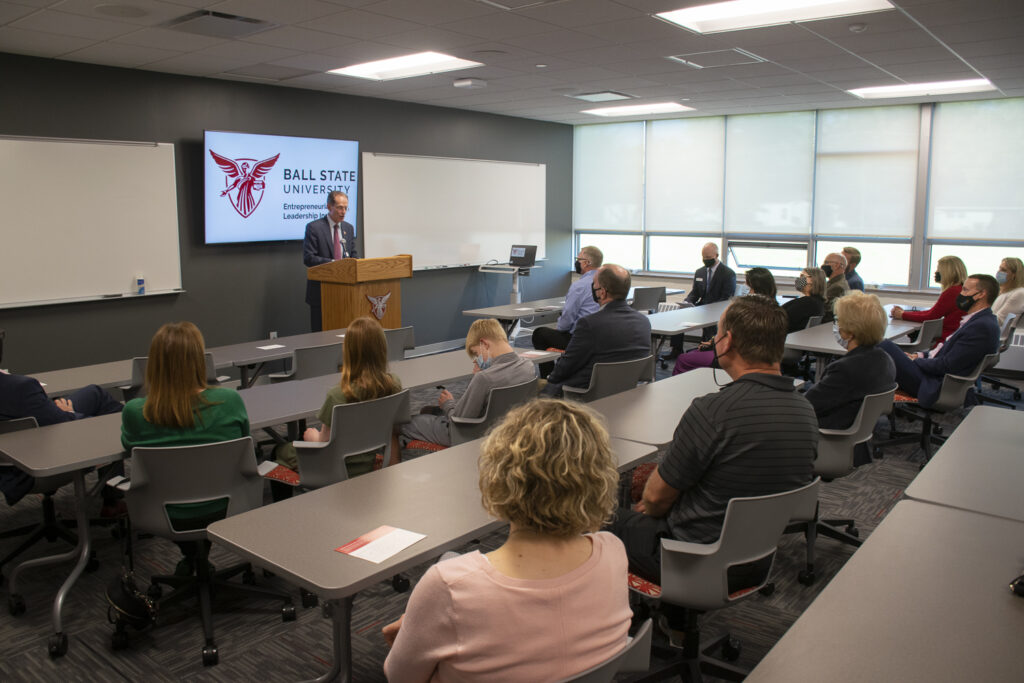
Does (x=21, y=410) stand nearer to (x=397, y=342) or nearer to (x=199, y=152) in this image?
(x=397, y=342)

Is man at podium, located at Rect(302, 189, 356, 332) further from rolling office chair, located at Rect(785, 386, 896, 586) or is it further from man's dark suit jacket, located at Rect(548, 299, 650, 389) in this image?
rolling office chair, located at Rect(785, 386, 896, 586)

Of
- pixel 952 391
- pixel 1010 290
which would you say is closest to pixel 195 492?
pixel 952 391

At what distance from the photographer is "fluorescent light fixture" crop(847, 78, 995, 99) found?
291 inches

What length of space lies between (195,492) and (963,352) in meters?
4.79

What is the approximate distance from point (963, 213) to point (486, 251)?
5773mm

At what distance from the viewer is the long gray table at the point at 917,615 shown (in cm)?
151

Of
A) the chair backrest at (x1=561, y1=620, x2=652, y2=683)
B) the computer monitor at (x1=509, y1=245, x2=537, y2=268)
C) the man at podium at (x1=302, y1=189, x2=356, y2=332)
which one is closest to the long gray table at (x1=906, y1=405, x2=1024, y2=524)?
the chair backrest at (x1=561, y1=620, x2=652, y2=683)

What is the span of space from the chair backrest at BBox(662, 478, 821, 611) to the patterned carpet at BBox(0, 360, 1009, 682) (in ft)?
2.40

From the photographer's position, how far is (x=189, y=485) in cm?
283

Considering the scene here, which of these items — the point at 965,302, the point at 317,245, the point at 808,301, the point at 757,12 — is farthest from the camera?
the point at 317,245

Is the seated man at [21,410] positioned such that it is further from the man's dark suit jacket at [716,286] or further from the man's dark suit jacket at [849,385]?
the man's dark suit jacket at [716,286]

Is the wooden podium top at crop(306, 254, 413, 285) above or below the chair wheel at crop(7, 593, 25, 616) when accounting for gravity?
above

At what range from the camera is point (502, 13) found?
477 cm

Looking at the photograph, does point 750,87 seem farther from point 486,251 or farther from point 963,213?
point 486,251
